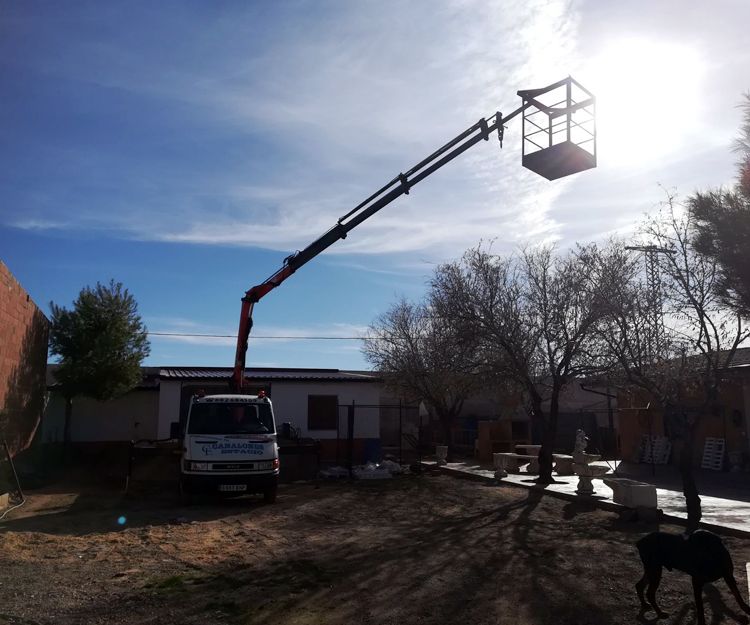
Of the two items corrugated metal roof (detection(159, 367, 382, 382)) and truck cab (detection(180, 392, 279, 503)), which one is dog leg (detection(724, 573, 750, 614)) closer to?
truck cab (detection(180, 392, 279, 503))

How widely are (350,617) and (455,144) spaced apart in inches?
434

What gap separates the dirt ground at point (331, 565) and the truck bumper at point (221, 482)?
17.1 inches

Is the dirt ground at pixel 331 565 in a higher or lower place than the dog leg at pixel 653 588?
lower

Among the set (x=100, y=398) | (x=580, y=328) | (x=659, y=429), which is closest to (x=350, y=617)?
(x=580, y=328)

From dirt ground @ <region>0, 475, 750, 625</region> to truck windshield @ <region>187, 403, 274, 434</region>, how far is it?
1.65 metres

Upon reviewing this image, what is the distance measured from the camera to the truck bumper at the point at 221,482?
14.2 metres

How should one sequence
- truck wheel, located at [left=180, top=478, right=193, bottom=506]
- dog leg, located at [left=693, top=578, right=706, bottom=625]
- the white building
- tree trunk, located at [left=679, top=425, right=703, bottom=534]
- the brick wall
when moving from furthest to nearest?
1. the white building
2. the brick wall
3. truck wheel, located at [left=180, top=478, right=193, bottom=506]
4. tree trunk, located at [left=679, top=425, right=703, bottom=534]
5. dog leg, located at [left=693, top=578, right=706, bottom=625]

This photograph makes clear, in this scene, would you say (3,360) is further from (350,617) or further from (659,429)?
(659,429)

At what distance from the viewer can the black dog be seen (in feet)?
20.7

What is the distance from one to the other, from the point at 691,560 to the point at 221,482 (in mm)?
10106

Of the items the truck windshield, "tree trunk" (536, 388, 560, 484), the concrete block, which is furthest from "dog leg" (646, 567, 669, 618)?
"tree trunk" (536, 388, 560, 484)

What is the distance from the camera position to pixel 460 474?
20.8 meters

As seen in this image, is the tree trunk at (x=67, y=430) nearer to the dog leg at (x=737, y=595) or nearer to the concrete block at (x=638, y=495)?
the concrete block at (x=638, y=495)

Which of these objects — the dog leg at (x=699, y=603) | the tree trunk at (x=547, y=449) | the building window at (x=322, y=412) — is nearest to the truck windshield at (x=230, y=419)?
the tree trunk at (x=547, y=449)
